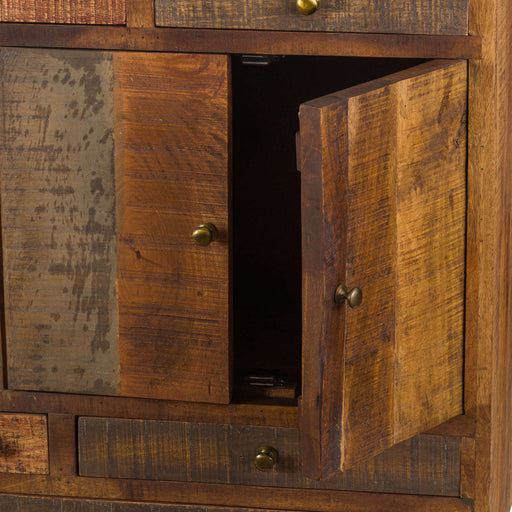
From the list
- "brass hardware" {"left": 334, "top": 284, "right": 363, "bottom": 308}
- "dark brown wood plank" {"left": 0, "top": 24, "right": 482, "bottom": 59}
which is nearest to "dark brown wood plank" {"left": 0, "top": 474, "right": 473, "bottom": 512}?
"brass hardware" {"left": 334, "top": 284, "right": 363, "bottom": 308}

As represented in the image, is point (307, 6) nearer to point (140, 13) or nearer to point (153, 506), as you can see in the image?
point (140, 13)

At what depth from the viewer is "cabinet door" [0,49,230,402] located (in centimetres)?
143

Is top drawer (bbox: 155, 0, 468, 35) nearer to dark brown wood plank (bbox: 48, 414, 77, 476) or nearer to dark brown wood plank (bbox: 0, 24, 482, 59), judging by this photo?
dark brown wood plank (bbox: 0, 24, 482, 59)

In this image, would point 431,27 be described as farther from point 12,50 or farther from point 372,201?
point 12,50

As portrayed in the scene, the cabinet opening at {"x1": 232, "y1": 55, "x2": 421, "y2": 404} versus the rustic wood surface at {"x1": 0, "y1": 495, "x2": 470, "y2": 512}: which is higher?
the cabinet opening at {"x1": 232, "y1": 55, "x2": 421, "y2": 404}

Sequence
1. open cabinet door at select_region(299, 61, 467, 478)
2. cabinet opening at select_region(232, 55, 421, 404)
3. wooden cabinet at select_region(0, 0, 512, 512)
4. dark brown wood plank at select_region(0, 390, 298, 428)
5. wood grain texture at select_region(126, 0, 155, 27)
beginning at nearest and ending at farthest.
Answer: open cabinet door at select_region(299, 61, 467, 478) < wooden cabinet at select_region(0, 0, 512, 512) < wood grain texture at select_region(126, 0, 155, 27) < dark brown wood plank at select_region(0, 390, 298, 428) < cabinet opening at select_region(232, 55, 421, 404)

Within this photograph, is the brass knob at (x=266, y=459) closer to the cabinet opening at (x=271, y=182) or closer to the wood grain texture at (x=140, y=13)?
the cabinet opening at (x=271, y=182)

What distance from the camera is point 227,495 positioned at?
1560 mm

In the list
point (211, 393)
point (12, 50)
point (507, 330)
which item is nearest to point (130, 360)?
point (211, 393)

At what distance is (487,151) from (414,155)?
14 cm

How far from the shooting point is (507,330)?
162 centimetres

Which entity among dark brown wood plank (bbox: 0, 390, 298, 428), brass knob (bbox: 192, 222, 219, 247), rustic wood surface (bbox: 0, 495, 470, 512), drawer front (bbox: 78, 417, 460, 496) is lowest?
rustic wood surface (bbox: 0, 495, 470, 512)

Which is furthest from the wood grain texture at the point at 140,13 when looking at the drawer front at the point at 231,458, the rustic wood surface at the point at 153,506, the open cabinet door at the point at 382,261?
the rustic wood surface at the point at 153,506

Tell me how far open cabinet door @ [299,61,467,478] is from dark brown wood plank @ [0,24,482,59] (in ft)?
0.10
